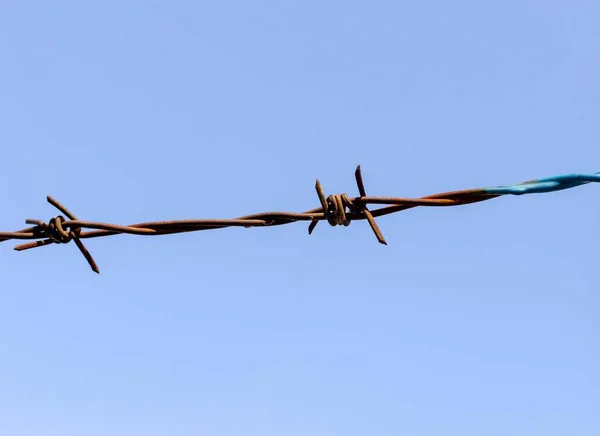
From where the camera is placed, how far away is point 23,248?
435 cm

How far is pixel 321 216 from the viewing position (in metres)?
4.09

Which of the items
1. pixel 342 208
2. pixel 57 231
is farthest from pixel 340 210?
pixel 57 231

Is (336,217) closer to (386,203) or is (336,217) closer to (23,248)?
(386,203)

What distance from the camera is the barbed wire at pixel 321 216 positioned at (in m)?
3.91

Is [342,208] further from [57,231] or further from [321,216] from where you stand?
[57,231]

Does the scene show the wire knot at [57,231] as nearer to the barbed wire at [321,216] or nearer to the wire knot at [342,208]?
the barbed wire at [321,216]

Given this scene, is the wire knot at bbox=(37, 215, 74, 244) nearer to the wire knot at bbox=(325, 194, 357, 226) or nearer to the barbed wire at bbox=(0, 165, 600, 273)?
the barbed wire at bbox=(0, 165, 600, 273)

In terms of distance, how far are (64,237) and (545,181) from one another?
1857 millimetres

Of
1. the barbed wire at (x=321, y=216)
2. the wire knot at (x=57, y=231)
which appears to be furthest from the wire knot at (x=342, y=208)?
the wire knot at (x=57, y=231)

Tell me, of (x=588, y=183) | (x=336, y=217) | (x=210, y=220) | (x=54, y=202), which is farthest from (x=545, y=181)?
(x=54, y=202)

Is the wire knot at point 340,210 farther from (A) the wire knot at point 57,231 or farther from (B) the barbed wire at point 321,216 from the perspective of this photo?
(A) the wire knot at point 57,231

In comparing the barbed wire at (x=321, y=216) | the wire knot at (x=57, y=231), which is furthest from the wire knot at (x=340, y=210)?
the wire knot at (x=57, y=231)

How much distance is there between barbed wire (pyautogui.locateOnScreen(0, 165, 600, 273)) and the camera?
3.91 m

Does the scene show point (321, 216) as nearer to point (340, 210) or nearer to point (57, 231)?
point (340, 210)
